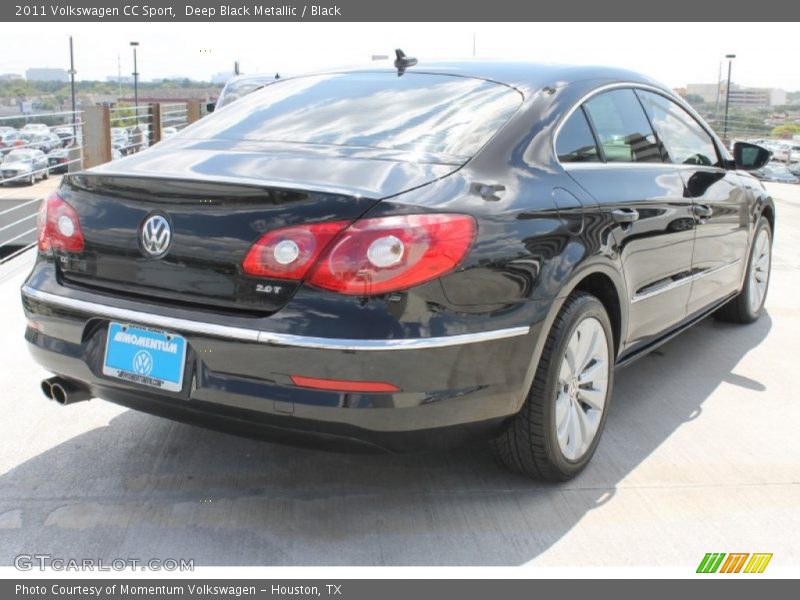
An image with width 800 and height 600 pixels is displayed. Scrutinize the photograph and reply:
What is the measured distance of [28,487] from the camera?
10.1 ft

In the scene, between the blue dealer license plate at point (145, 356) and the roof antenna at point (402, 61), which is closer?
the blue dealer license plate at point (145, 356)

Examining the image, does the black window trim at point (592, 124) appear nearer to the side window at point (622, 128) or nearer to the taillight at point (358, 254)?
the side window at point (622, 128)

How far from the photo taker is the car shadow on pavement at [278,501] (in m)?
2.69

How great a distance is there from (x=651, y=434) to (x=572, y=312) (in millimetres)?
1030

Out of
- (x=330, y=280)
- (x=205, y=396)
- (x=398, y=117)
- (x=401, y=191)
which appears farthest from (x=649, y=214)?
(x=205, y=396)

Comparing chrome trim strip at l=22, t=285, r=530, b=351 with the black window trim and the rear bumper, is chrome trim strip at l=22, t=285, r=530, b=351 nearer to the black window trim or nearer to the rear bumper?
the rear bumper

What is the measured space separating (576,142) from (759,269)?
2.80 meters

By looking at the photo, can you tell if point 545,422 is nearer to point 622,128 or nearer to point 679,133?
point 622,128

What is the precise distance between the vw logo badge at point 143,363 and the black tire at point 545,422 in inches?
46.9

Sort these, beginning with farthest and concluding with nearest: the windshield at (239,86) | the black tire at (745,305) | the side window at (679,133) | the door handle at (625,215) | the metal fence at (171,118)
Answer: the metal fence at (171,118) → the windshield at (239,86) → the black tire at (745,305) → the side window at (679,133) → the door handle at (625,215)

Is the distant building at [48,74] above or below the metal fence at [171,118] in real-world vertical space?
above
